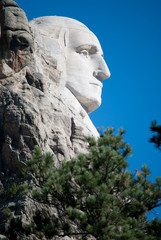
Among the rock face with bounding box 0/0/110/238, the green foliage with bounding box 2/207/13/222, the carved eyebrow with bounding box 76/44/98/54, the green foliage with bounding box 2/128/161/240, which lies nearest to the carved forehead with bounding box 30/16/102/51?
the rock face with bounding box 0/0/110/238

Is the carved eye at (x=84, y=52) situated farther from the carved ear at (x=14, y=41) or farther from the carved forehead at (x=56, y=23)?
the carved ear at (x=14, y=41)

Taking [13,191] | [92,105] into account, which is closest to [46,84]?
[92,105]

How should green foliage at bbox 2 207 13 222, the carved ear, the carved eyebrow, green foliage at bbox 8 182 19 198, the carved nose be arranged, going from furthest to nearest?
1. the carved nose
2. the carved eyebrow
3. the carved ear
4. green foliage at bbox 8 182 19 198
5. green foliage at bbox 2 207 13 222

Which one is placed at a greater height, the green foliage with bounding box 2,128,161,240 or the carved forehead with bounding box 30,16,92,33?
the carved forehead with bounding box 30,16,92,33

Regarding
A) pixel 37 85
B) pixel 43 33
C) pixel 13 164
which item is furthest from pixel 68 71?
pixel 13 164

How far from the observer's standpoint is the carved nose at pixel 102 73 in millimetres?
18259

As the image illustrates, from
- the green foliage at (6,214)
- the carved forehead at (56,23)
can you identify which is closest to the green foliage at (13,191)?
the green foliage at (6,214)

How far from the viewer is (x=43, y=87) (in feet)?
49.4

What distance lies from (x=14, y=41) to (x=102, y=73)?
181 inches

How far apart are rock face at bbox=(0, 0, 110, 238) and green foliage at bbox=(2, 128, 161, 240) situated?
921 mm

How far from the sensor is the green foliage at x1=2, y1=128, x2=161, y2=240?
10406mm

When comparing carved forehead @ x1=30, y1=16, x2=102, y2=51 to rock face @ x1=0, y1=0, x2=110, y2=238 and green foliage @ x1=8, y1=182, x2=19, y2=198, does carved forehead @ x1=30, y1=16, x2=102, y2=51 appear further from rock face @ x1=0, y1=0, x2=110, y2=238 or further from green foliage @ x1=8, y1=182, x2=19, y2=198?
green foliage @ x1=8, y1=182, x2=19, y2=198

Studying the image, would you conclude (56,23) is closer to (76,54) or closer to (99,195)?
(76,54)

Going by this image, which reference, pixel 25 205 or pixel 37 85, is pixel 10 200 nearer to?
pixel 25 205
